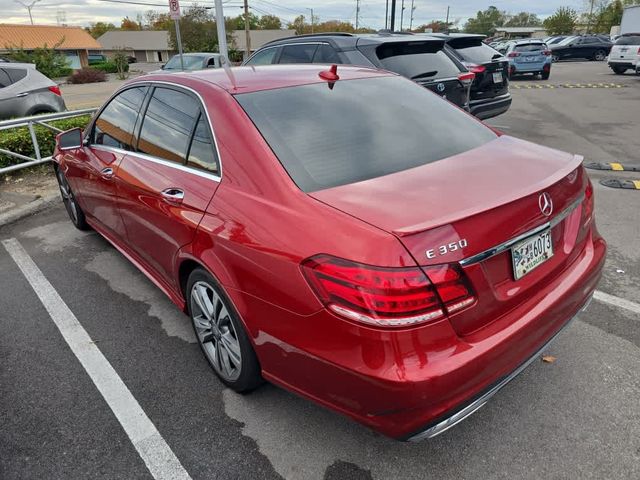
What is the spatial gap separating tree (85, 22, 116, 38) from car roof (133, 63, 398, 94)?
125m

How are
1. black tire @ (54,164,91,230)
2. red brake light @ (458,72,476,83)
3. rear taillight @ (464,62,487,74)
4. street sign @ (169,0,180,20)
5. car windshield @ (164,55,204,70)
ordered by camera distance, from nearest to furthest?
black tire @ (54,164,91,230), red brake light @ (458,72,476,83), rear taillight @ (464,62,487,74), street sign @ (169,0,180,20), car windshield @ (164,55,204,70)

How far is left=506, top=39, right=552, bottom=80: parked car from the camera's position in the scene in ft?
66.4

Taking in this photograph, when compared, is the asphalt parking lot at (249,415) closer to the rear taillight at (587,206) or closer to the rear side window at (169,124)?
the rear taillight at (587,206)

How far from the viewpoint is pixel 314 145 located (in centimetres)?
236

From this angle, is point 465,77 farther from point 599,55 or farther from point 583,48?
point 599,55

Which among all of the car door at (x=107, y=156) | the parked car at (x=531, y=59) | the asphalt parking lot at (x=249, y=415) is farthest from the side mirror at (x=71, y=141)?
the parked car at (x=531, y=59)

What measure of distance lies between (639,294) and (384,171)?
97.9 inches

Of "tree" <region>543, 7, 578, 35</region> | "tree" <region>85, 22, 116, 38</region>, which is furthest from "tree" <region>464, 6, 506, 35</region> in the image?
"tree" <region>85, 22, 116, 38</region>

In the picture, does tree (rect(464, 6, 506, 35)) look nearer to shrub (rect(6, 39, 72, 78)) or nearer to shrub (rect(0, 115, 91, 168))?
shrub (rect(6, 39, 72, 78))

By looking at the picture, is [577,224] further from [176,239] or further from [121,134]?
[121,134]

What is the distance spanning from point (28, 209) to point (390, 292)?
5871 millimetres

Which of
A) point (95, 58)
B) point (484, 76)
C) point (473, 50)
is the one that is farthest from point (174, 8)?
point (95, 58)

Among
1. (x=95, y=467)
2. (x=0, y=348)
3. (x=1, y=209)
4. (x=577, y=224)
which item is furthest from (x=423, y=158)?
(x=1, y=209)

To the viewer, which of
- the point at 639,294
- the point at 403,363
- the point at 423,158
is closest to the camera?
the point at 403,363
